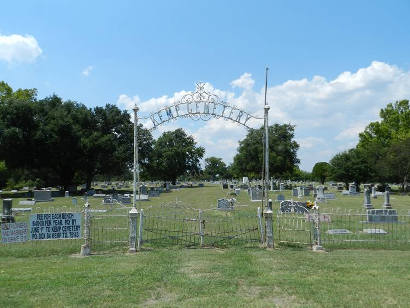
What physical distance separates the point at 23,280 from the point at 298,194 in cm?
3552

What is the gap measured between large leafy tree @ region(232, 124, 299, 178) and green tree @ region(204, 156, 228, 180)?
66.2 m

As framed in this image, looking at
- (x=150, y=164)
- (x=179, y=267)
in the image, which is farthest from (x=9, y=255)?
(x=150, y=164)

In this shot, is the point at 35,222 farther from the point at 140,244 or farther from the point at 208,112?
the point at 208,112

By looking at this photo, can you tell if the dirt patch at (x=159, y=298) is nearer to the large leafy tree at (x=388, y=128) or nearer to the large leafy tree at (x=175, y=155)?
the large leafy tree at (x=388, y=128)

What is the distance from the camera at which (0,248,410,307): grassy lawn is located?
673 cm

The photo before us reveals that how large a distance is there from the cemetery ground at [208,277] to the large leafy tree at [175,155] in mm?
64999

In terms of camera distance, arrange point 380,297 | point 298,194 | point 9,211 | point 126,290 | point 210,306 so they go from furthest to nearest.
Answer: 1. point 298,194
2. point 9,211
3. point 126,290
4. point 380,297
5. point 210,306

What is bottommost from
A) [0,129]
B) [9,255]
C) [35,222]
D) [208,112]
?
[9,255]

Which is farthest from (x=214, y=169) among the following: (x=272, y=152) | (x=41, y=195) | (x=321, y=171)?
(x=41, y=195)

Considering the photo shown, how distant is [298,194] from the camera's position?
4128cm

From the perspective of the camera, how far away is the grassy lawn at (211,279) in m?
6.73

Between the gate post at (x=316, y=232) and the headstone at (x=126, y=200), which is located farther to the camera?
the headstone at (x=126, y=200)

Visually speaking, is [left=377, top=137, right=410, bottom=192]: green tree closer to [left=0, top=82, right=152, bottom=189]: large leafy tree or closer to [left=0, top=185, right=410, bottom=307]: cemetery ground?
[left=0, top=82, right=152, bottom=189]: large leafy tree

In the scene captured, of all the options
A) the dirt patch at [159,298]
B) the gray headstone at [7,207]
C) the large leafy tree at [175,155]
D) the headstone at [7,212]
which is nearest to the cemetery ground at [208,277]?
the dirt patch at [159,298]
